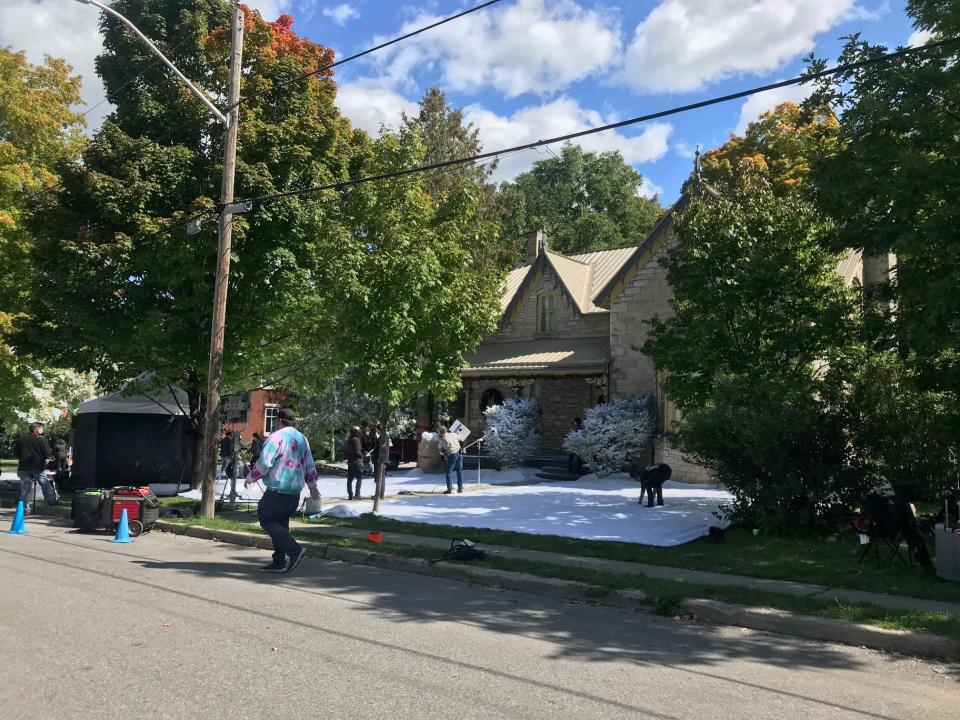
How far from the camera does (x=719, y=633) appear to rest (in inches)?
268

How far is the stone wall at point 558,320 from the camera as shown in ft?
86.5

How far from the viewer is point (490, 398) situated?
91.2ft

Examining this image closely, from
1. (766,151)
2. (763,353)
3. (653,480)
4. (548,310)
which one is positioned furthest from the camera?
(766,151)

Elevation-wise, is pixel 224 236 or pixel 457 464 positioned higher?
pixel 224 236

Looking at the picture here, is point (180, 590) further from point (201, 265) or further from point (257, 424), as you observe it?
point (257, 424)

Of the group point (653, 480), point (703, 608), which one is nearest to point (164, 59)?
point (703, 608)

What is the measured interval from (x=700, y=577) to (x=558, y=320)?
62.3ft

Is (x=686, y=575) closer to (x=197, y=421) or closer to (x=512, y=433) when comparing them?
(x=197, y=421)

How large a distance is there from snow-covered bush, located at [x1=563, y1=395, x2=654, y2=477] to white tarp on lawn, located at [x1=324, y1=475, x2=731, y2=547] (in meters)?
1.35

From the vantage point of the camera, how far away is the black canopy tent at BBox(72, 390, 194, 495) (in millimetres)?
19797

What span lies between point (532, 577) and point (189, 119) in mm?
11988

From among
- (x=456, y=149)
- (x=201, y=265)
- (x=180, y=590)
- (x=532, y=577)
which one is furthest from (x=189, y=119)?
(x=456, y=149)

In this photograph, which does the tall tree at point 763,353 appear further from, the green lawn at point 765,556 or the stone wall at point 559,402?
the stone wall at point 559,402

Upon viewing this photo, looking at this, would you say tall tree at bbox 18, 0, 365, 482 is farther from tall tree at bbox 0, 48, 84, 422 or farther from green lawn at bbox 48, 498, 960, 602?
green lawn at bbox 48, 498, 960, 602
